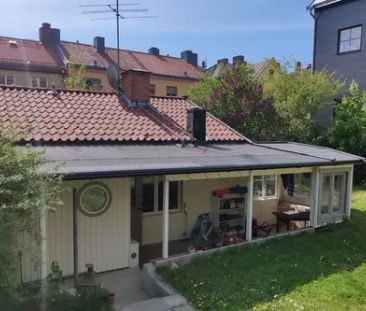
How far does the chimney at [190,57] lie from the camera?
145 ft

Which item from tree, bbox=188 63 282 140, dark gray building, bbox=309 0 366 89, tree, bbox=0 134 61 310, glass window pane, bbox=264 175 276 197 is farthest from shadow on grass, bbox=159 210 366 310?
dark gray building, bbox=309 0 366 89

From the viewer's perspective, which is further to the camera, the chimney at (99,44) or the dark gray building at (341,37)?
the chimney at (99,44)

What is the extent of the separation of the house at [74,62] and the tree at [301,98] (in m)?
14.2

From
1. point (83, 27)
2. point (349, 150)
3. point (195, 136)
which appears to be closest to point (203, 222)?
point (195, 136)

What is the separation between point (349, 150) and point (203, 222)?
11.2 metres

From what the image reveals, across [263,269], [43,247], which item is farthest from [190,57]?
[43,247]

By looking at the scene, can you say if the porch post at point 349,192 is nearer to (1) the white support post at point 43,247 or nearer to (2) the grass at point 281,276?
(2) the grass at point 281,276

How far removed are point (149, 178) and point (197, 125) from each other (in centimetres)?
261

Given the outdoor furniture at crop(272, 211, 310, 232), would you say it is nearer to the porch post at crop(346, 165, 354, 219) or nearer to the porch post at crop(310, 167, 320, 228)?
the porch post at crop(310, 167, 320, 228)

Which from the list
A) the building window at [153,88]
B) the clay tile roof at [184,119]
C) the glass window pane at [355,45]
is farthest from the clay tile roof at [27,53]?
the glass window pane at [355,45]

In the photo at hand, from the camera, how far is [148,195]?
441 inches

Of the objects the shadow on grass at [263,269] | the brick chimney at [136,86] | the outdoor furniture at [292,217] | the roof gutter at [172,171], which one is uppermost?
the brick chimney at [136,86]

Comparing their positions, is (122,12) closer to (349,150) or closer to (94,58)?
(349,150)

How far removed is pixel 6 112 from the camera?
34.3ft
